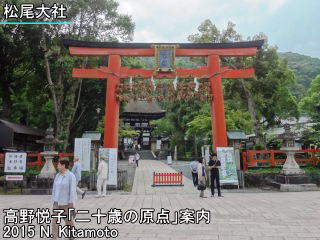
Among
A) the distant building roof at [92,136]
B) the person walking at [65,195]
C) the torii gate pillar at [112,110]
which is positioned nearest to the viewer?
the person walking at [65,195]

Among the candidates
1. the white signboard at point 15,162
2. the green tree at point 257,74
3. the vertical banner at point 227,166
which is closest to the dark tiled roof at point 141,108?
the green tree at point 257,74

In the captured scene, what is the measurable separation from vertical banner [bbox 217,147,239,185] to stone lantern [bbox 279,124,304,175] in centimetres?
218

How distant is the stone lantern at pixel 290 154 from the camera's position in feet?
41.0

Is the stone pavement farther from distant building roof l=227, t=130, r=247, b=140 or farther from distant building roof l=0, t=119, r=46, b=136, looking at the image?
distant building roof l=0, t=119, r=46, b=136

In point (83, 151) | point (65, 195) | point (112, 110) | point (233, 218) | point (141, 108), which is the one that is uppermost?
point (141, 108)

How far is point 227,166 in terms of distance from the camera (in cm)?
1289

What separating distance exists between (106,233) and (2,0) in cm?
1605

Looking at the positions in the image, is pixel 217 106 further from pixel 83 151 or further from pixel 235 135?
pixel 83 151

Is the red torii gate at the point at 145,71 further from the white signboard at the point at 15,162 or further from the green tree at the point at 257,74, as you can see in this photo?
the green tree at the point at 257,74

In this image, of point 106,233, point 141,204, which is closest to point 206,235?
point 106,233

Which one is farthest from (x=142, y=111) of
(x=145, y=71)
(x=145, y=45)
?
(x=145, y=45)

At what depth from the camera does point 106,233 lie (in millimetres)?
5629

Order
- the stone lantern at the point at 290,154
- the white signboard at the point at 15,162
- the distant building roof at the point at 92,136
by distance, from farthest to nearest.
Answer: the distant building roof at the point at 92,136, the stone lantern at the point at 290,154, the white signboard at the point at 15,162

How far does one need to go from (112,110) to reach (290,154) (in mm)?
8493
